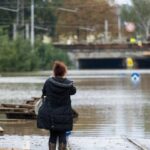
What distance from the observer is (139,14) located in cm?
14525

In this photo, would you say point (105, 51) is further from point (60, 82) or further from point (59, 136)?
point (60, 82)

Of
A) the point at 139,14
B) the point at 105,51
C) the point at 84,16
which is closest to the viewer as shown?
the point at 105,51

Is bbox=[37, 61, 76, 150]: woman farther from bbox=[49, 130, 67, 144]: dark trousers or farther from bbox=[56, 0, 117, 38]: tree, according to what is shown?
bbox=[56, 0, 117, 38]: tree

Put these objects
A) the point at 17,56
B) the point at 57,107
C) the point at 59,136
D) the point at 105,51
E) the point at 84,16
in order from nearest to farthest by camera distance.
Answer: the point at 57,107
the point at 59,136
the point at 17,56
the point at 105,51
the point at 84,16

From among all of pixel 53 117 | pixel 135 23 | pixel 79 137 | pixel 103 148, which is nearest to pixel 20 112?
pixel 79 137

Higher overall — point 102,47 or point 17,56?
point 102,47

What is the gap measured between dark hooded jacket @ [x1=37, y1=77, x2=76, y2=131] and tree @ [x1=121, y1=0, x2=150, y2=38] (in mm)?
130397

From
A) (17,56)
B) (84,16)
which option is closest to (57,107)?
(17,56)

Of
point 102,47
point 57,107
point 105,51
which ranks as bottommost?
point 105,51

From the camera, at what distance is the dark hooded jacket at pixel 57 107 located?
1246 centimetres

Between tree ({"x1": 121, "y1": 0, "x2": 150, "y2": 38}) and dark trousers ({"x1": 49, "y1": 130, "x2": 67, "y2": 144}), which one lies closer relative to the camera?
dark trousers ({"x1": 49, "y1": 130, "x2": 67, "y2": 144})

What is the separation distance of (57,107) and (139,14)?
134m

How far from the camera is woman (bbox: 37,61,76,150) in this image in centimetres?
1247

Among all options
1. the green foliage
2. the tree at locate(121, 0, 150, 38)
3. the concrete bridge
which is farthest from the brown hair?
the tree at locate(121, 0, 150, 38)
